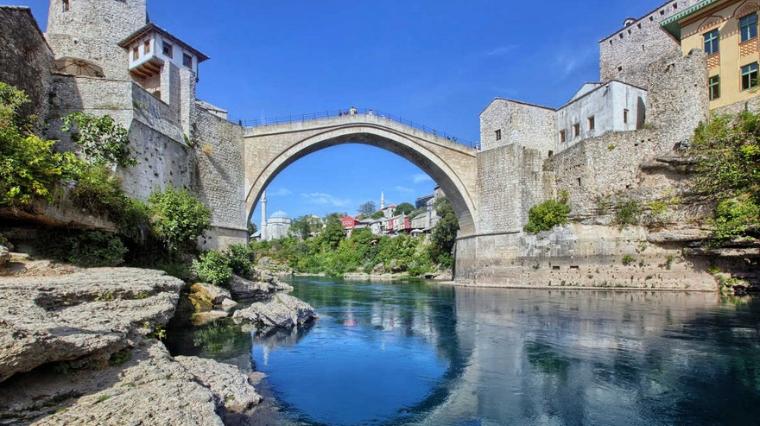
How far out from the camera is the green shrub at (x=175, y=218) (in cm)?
1257

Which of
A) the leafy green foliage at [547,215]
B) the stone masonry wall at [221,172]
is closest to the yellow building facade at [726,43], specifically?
the leafy green foliage at [547,215]

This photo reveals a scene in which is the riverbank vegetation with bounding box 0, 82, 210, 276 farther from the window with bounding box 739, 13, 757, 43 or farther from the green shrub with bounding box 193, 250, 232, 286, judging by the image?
the window with bounding box 739, 13, 757, 43

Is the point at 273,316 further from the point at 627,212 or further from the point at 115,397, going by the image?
the point at 627,212

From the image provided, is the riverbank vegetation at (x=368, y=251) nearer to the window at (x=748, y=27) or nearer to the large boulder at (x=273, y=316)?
the window at (x=748, y=27)

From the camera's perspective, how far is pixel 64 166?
305 inches

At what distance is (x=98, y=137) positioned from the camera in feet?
40.6

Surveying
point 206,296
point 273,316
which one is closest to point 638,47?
point 273,316

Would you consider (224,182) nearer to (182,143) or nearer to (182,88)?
(182,143)

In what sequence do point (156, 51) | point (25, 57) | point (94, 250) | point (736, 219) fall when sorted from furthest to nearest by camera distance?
point (156, 51)
point (736, 219)
point (25, 57)
point (94, 250)

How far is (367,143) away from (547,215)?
989 centimetres

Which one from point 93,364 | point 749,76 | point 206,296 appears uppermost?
point 749,76

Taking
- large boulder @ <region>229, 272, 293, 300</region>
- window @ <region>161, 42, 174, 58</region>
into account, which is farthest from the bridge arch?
large boulder @ <region>229, 272, 293, 300</region>

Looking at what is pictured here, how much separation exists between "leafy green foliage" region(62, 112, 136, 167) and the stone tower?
7.26 meters

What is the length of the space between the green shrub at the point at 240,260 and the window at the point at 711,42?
67.2ft
